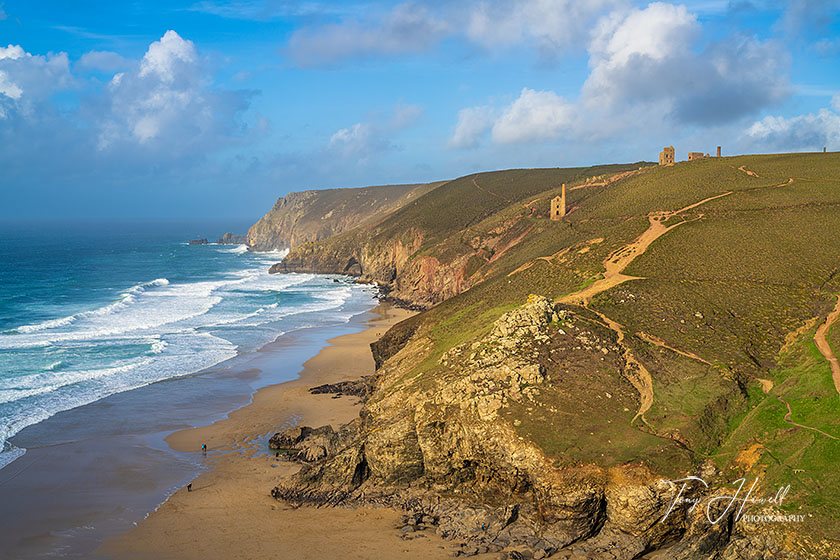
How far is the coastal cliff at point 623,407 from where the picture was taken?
864 inches

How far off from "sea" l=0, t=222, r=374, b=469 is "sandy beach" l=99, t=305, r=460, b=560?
10.6 meters

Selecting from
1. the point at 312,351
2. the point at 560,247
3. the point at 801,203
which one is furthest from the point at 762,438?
the point at 312,351

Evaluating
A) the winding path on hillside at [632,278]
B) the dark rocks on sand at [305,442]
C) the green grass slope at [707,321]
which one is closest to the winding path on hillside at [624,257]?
the winding path on hillside at [632,278]

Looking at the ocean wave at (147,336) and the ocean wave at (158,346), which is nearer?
the ocean wave at (147,336)

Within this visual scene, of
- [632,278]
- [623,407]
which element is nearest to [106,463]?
[623,407]

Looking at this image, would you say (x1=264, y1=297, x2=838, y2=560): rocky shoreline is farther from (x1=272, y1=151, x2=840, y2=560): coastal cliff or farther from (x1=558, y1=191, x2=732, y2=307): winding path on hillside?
(x1=558, y1=191, x2=732, y2=307): winding path on hillside

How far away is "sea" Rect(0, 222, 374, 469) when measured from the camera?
43.0 metres

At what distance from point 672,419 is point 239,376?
108 ft

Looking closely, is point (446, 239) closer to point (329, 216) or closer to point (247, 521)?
point (247, 521)

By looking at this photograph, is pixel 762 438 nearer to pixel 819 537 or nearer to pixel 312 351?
pixel 819 537

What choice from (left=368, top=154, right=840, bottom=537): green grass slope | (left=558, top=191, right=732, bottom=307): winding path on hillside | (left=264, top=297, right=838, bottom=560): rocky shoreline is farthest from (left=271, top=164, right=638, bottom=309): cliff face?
(left=264, top=297, right=838, bottom=560): rocky shoreline

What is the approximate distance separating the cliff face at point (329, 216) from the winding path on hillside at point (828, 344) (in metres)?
134

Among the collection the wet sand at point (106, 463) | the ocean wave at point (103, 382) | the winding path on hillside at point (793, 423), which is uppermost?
the winding path on hillside at point (793, 423)

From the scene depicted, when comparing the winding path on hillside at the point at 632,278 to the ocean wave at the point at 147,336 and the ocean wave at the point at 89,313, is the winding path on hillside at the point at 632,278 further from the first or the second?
the ocean wave at the point at 89,313
